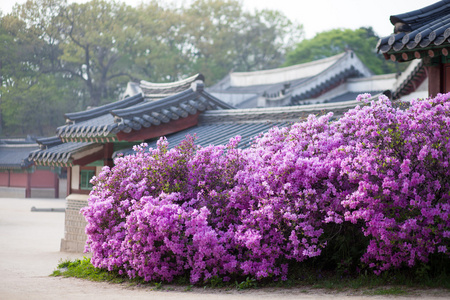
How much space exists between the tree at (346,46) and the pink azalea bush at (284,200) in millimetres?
38739

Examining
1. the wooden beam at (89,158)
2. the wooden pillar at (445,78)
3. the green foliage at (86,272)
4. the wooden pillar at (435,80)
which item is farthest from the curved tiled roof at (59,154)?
the wooden pillar at (445,78)

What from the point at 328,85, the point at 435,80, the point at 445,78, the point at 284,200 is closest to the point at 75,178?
the point at 284,200

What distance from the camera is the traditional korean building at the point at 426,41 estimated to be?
8352mm

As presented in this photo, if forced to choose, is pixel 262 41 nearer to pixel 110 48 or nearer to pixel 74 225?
pixel 110 48

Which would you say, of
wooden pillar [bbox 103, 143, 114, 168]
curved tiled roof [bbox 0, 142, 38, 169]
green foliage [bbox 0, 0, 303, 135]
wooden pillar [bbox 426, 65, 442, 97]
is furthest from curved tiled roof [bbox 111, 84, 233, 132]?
green foliage [bbox 0, 0, 303, 135]

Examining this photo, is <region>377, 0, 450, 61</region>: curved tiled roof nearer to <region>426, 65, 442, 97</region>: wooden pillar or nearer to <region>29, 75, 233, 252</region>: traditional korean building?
<region>426, 65, 442, 97</region>: wooden pillar

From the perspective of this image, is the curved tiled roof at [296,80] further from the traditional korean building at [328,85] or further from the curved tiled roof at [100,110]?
the curved tiled roof at [100,110]

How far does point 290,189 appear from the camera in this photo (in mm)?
7020

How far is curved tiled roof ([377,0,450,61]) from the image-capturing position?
8.26 m

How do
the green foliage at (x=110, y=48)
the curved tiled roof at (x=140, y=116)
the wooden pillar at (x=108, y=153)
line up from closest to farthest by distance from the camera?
the curved tiled roof at (x=140, y=116), the wooden pillar at (x=108, y=153), the green foliage at (x=110, y=48)

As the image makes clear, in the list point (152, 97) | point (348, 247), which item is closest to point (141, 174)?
point (348, 247)

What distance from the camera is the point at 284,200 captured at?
705 centimetres

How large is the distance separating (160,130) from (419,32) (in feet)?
21.1

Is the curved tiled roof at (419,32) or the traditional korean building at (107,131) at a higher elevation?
the curved tiled roof at (419,32)
